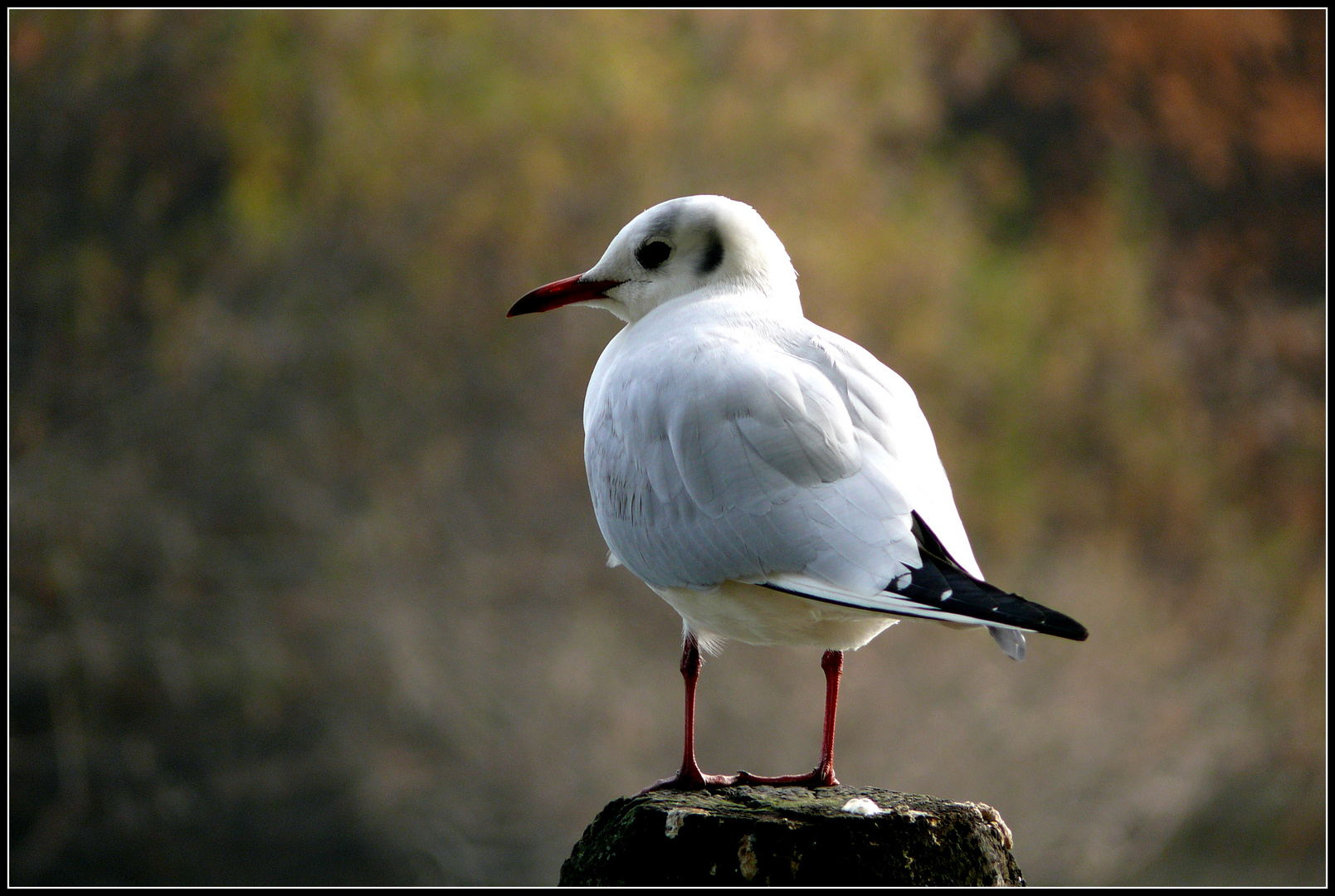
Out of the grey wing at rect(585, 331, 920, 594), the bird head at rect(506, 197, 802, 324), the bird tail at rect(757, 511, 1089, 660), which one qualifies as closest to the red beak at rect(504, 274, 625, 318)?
the bird head at rect(506, 197, 802, 324)

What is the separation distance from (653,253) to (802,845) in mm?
900

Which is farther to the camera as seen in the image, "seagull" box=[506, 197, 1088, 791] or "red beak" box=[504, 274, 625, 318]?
"red beak" box=[504, 274, 625, 318]

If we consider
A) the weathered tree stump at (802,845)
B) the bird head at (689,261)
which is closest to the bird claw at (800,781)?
the weathered tree stump at (802,845)

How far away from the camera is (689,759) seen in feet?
5.90

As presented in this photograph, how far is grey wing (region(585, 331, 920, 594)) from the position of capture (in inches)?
57.4

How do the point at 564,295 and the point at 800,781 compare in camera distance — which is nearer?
the point at 800,781

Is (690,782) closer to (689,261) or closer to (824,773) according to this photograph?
(824,773)

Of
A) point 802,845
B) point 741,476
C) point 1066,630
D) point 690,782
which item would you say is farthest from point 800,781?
point 1066,630

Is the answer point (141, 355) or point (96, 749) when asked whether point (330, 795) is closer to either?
point (96, 749)

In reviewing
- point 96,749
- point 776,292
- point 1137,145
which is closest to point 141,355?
point 96,749

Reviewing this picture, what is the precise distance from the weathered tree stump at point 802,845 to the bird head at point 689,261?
29.0 inches

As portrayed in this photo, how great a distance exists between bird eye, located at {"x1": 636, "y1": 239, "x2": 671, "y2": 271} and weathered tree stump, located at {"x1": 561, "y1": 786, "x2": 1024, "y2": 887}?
80cm

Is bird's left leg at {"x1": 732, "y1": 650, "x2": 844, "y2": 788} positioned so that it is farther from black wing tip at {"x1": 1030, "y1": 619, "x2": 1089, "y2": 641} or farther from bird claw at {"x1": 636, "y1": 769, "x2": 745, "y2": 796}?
black wing tip at {"x1": 1030, "y1": 619, "x2": 1089, "y2": 641}

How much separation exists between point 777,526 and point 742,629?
0.66ft
